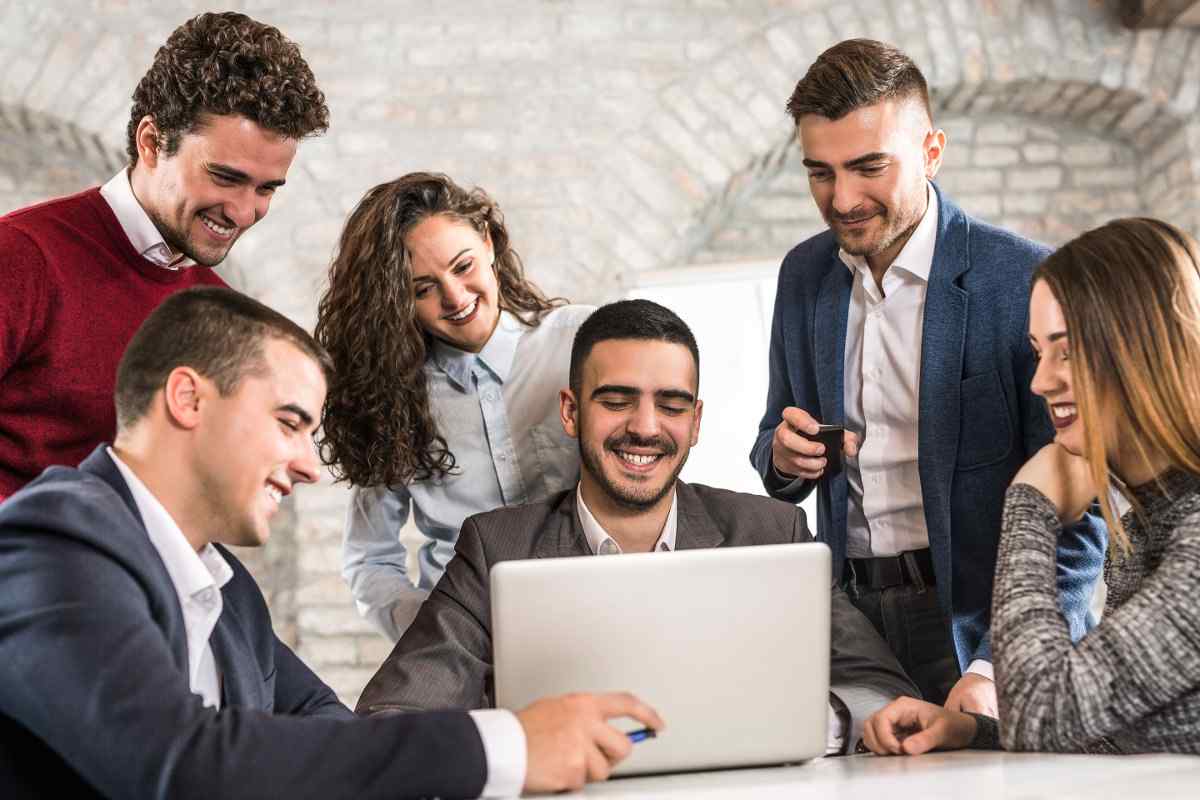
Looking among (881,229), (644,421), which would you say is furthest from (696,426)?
(881,229)

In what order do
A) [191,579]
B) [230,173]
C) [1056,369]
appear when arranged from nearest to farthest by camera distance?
1. [191,579]
2. [1056,369]
3. [230,173]

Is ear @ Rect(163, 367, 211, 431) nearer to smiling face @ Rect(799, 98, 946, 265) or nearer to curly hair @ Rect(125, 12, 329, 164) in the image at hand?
curly hair @ Rect(125, 12, 329, 164)

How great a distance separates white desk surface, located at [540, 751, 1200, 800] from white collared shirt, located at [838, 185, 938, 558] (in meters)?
0.82

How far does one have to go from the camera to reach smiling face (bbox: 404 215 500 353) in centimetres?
254

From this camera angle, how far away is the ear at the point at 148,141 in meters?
2.32

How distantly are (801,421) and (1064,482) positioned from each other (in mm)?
637

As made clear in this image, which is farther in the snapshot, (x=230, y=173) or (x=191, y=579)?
(x=230, y=173)

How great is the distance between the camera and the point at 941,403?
2.37 metres

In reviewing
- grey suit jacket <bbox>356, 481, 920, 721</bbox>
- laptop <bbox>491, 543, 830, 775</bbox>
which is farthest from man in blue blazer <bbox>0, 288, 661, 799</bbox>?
grey suit jacket <bbox>356, 481, 920, 721</bbox>

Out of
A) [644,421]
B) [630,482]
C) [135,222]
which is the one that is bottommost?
[630,482]

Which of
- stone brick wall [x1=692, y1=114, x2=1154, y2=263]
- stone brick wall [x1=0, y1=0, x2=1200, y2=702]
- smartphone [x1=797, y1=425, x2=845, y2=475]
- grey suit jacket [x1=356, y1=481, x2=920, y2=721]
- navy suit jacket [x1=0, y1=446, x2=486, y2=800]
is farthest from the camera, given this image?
stone brick wall [x1=692, y1=114, x2=1154, y2=263]

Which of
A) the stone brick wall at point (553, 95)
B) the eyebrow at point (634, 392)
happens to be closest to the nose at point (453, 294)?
the eyebrow at point (634, 392)

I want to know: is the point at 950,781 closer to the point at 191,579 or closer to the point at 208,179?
the point at 191,579

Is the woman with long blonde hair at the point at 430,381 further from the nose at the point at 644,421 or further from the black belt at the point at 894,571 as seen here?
the black belt at the point at 894,571
